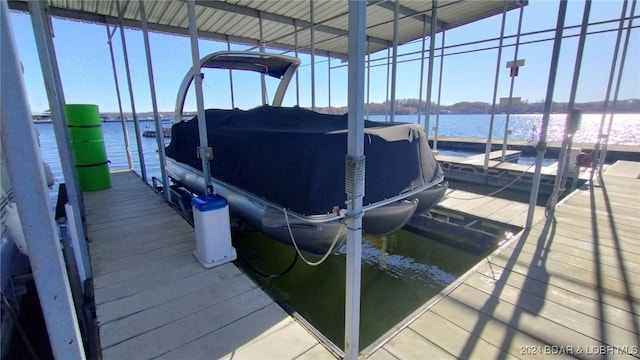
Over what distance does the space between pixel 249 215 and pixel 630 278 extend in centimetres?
317

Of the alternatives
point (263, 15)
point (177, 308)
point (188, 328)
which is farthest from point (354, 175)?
point (263, 15)

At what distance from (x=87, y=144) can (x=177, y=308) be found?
4.06 metres

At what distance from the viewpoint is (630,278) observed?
90.6 inches

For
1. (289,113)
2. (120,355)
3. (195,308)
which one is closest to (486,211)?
(289,113)

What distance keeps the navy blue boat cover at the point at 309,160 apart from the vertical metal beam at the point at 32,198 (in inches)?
61.0

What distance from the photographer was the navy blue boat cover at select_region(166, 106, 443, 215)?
2.25 m

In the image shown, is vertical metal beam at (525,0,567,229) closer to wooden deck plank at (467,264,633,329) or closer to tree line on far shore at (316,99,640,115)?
tree line on far shore at (316,99,640,115)

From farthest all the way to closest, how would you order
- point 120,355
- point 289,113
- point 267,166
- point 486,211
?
point 486,211 < point 289,113 < point 267,166 < point 120,355

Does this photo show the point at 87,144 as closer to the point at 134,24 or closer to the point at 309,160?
the point at 134,24

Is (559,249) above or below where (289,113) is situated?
below

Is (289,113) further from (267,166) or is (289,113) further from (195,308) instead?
(195,308)

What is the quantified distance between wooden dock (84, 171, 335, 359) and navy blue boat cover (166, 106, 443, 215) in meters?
0.76

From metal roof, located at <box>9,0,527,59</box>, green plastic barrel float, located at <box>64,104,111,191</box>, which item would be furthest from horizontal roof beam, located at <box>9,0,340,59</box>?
green plastic barrel float, located at <box>64,104,111,191</box>

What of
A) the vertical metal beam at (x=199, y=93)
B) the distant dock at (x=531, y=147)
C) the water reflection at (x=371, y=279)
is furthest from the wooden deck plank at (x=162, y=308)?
the distant dock at (x=531, y=147)
